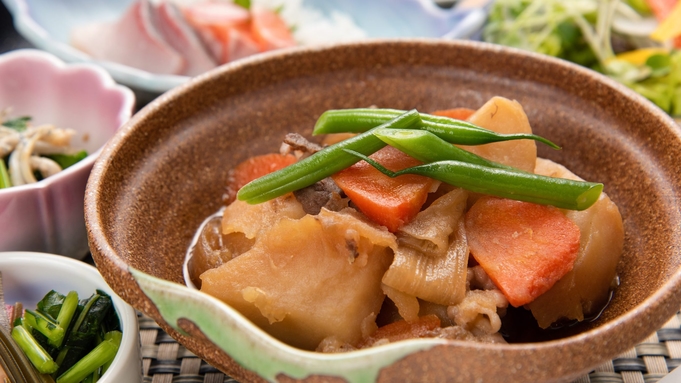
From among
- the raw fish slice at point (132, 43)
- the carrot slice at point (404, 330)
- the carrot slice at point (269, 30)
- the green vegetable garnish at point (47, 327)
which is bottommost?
the raw fish slice at point (132, 43)

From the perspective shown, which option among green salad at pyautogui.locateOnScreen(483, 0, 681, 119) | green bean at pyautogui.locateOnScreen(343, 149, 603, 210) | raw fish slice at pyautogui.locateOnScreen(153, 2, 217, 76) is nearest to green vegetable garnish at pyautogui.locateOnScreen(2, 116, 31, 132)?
raw fish slice at pyautogui.locateOnScreen(153, 2, 217, 76)

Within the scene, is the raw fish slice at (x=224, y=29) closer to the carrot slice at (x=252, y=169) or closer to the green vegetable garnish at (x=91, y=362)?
the carrot slice at (x=252, y=169)

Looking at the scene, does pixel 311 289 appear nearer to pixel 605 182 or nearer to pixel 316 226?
pixel 316 226

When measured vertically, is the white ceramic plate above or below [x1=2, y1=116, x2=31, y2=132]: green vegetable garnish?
below

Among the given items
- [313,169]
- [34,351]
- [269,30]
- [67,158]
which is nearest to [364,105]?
[313,169]

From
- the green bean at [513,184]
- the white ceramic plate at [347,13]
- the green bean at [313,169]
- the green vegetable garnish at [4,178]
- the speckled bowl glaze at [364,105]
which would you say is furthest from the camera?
the white ceramic plate at [347,13]

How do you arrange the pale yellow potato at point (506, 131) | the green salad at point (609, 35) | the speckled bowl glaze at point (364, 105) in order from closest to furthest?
the speckled bowl glaze at point (364, 105) → the pale yellow potato at point (506, 131) → the green salad at point (609, 35)

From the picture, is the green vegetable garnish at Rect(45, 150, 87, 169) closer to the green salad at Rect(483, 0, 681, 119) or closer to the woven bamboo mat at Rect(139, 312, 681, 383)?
the woven bamboo mat at Rect(139, 312, 681, 383)

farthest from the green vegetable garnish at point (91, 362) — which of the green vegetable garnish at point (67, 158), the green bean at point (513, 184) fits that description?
the green vegetable garnish at point (67, 158)
